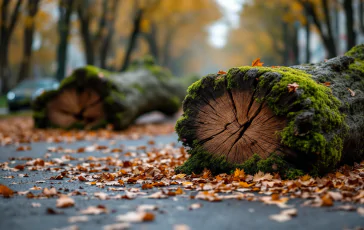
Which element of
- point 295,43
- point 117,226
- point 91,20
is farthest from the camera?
point 295,43

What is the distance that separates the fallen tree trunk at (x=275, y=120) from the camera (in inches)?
187

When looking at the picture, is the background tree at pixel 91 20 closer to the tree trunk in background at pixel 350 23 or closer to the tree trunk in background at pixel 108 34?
the tree trunk in background at pixel 108 34

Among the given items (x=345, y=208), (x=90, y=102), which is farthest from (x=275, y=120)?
(x=90, y=102)

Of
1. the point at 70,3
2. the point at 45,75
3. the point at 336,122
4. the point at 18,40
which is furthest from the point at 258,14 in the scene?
the point at 45,75

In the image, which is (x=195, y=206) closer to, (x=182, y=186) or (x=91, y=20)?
(x=182, y=186)

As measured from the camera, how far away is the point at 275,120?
4.98 metres

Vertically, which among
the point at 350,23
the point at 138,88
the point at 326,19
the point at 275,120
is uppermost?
the point at 326,19

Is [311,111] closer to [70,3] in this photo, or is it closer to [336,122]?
[336,122]

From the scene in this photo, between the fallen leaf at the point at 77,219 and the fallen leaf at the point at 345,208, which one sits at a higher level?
the fallen leaf at the point at 77,219

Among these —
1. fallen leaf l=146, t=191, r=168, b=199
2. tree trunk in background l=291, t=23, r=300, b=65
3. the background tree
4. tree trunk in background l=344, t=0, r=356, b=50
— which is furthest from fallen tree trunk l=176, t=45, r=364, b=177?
tree trunk in background l=291, t=23, r=300, b=65

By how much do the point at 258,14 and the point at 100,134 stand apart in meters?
23.6

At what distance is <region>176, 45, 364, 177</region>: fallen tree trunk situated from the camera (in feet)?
15.5

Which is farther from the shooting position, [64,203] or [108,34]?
[108,34]

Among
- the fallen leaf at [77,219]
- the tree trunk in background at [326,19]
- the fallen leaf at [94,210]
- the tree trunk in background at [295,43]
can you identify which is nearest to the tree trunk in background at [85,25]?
the tree trunk in background at [326,19]
